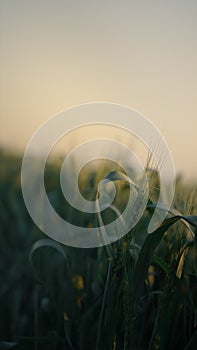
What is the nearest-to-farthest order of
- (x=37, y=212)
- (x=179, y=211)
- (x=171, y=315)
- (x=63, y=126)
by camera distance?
(x=171, y=315) < (x=179, y=211) < (x=63, y=126) < (x=37, y=212)

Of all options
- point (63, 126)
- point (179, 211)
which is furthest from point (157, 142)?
point (63, 126)

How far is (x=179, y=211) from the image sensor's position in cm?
94

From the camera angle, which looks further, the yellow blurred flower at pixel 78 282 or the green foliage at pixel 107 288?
the yellow blurred flower at pixel 78 282

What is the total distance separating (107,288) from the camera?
0.84 m

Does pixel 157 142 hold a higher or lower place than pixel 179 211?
higher

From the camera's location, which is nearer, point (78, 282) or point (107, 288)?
point (107, 288)

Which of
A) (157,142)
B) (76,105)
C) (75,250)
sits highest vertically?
(76,105)

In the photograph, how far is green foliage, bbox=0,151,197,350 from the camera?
2.70ft

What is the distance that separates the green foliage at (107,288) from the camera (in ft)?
2.70

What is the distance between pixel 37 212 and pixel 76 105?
27 cm

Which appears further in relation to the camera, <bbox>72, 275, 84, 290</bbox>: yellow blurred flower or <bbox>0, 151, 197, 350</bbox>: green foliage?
<bbox>72, 275, 84, 290</bbox>: yellow blurred flower

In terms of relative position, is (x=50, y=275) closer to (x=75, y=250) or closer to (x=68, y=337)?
(x=75, y=250)

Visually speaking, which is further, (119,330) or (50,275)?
(50,275)

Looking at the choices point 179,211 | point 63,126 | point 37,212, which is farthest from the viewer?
point 37,212
